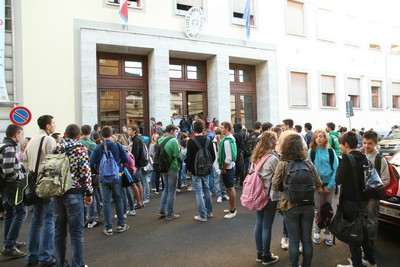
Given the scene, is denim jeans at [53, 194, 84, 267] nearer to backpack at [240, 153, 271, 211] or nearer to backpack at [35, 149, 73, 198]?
backpack at [35, 149, 73, 198]

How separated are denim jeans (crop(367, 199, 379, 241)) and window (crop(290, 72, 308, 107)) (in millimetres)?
14967

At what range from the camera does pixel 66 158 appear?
12.2ft

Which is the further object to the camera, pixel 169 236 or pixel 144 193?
pixel 144 193

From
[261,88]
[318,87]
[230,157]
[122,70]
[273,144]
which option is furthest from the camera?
[318,87]

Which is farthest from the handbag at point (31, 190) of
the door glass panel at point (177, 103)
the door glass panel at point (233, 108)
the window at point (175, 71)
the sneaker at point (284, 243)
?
the door glass panel at point (233, 108)

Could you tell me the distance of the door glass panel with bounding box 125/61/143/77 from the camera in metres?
14.9

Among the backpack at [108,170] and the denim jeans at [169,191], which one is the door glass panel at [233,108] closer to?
the denim jeans at [169,191]

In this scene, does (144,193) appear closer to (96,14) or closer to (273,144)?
(273,144)

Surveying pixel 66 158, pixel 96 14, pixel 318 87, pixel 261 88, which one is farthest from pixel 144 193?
pixel 318 87

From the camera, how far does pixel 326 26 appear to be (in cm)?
1975

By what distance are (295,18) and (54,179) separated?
18.5 m

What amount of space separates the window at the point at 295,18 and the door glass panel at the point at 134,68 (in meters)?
9.25

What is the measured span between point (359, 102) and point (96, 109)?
17.6 meters

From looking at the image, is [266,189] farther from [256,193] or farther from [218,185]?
[218,185]
